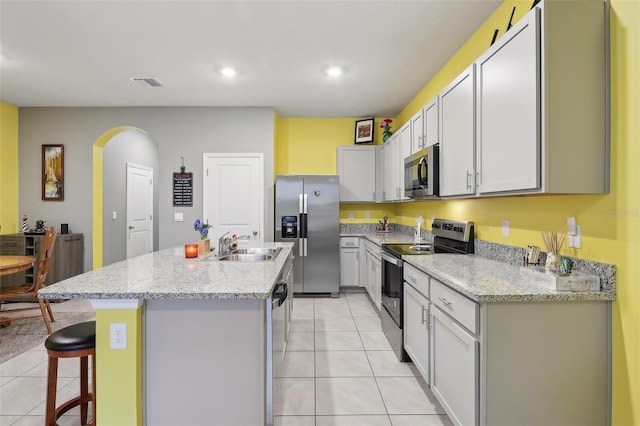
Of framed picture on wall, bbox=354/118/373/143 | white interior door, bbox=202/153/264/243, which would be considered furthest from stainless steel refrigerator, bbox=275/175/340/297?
framed picture on wall, bbox=354/118/373/143

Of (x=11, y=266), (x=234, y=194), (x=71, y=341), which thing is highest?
(x=234, y=194)

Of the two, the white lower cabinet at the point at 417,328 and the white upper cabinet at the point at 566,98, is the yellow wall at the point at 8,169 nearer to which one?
the white lower cabinet at the point at 417,328

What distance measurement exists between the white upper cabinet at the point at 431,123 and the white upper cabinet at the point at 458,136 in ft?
0.39

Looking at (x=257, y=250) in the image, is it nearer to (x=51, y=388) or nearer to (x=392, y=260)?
(x=392, y=260)

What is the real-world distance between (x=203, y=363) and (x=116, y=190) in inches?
190

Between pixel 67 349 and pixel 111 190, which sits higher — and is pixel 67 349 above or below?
below

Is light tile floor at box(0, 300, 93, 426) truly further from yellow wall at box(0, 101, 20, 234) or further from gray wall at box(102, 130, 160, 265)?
yellow wall at box(0, 101, 20, 234)

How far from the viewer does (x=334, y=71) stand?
3.57 m

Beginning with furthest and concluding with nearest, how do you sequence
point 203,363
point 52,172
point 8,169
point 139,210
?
point 139,210, point 52,172, point 8,169, point 203,363

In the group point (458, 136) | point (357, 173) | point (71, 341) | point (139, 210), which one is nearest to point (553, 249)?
point (458, 136)

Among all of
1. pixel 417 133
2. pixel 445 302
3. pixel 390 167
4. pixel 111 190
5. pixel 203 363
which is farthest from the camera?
pixel 111 190

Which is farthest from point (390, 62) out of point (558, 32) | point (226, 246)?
point (226, 246)

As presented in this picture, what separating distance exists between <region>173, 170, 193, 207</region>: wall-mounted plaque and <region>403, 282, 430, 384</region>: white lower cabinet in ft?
11.5

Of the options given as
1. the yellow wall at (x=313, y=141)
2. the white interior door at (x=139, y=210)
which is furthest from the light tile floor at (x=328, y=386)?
the white interior door at (x=139, y=210)
